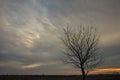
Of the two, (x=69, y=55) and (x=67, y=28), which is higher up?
(x=67, y=28)

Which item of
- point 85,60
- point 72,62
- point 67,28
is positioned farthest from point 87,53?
point 67,28

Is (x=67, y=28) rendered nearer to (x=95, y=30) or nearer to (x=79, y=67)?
(x=95, y=30)

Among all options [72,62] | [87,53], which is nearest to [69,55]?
[72,62]

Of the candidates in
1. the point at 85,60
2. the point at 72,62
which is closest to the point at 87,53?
the point at 85,60

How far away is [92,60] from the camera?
33531 mm

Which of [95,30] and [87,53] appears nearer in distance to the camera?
[87,53]

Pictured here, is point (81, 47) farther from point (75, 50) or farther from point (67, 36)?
point (67, 36)

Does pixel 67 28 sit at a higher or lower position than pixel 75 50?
higher

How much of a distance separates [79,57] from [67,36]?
15.6 feet

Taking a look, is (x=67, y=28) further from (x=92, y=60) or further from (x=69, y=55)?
(x=92, y=60)

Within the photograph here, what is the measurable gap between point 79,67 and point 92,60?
2748mm

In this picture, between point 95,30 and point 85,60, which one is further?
point 95,30

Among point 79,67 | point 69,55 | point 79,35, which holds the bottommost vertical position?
point 79,67

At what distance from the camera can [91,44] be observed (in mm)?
32938
